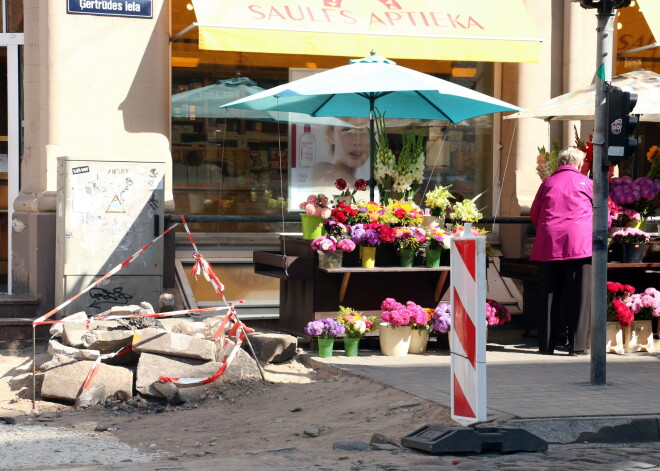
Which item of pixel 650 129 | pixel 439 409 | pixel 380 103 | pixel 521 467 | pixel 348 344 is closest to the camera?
pixel 521 467

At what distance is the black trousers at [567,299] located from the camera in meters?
10.0

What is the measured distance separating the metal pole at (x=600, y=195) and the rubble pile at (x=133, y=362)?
2895 millimetres

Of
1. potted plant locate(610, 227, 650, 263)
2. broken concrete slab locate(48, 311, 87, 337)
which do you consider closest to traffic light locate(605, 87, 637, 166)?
potted plant locate(610, 227, 650, 263)

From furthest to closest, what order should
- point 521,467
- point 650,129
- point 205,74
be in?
1. point 650,129
2. point 205,74
3. point 521,467

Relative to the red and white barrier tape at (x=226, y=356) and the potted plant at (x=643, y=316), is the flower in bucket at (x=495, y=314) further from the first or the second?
the red and white barrier tape at (x=226, y=356)

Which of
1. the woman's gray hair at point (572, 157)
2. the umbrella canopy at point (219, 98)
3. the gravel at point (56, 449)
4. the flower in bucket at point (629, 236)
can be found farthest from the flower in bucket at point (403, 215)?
the gravel at point (56, 449)

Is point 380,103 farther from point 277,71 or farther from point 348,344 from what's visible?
point 348,344

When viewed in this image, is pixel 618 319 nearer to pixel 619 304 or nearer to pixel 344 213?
pixel 619 304

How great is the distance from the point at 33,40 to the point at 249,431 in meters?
6.09

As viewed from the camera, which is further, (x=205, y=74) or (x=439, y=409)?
(x=205, y=74)

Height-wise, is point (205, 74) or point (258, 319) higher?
point (205, 74)

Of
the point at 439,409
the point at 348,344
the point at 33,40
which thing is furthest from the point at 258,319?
the point at 439,409

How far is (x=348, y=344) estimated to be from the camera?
33.1 ft

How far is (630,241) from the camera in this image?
10734mm
